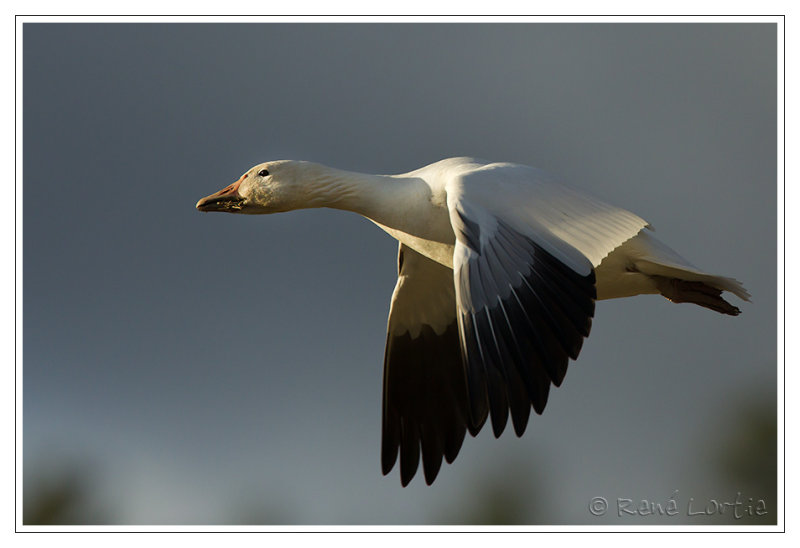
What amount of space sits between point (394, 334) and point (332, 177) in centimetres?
156

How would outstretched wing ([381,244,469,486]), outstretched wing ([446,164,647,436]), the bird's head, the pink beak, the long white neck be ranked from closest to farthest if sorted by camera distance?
outstretched wing ([446,164,647,436]) → the long white neck → the bird's head → the pink beak → outstretched wing ([381,244,469,486])

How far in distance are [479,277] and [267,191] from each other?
2.09 m

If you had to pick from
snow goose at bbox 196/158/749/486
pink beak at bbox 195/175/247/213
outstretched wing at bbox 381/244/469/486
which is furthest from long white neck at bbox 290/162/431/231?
outstretched wing at bbox 381/244/469/486

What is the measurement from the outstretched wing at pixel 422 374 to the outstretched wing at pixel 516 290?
5.61 feet

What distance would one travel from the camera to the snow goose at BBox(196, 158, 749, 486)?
17.2 ft

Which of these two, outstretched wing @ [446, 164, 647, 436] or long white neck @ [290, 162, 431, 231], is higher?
long white neck @ [290, 162, 431, 231]

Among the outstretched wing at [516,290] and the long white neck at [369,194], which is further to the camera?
the long white neck at [369,194]

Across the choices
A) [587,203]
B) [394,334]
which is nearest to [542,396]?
[587,203]

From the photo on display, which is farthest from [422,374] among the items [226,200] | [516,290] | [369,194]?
[516,290]

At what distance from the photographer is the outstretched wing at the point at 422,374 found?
23.9 feet

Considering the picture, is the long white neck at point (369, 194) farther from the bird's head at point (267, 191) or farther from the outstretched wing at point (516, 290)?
the outstretched wing at point (516, 290)

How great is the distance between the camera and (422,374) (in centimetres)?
753

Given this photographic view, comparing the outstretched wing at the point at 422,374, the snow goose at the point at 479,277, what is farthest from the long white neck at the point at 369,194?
the outstretched wing at the point at 422,374

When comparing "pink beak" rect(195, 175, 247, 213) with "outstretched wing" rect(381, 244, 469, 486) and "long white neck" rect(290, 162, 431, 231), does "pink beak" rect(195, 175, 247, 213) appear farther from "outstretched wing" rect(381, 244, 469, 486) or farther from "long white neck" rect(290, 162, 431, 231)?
"outstretched wing" rect(381, 244, 469, 486)
